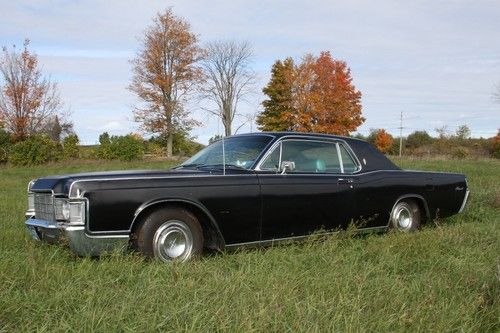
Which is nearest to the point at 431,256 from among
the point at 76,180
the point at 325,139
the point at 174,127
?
the point at 325,139

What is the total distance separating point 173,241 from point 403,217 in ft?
10.7

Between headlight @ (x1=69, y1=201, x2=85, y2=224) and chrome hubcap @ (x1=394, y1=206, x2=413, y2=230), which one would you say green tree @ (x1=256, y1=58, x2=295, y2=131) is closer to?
chrome hubcap @ (x1=394, y1=206, x2=413, y2=230)

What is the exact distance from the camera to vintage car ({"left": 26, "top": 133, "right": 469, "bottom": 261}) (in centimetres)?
460

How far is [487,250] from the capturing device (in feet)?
18.1

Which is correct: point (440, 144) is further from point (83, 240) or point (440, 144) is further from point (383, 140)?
point (83, 240)

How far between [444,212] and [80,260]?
4.78m

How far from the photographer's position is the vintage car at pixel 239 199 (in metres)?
4.60

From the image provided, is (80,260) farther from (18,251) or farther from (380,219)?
(380,219)

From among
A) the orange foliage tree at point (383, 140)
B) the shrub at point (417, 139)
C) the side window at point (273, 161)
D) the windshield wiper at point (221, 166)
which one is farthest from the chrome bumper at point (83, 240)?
the orange foliage tree at point (383, 140)

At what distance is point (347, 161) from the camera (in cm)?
638

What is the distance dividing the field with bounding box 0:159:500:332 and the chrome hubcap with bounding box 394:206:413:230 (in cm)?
105

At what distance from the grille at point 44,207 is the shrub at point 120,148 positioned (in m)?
24.8

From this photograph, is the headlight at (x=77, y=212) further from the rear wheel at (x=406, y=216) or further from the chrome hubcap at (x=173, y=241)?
the rear wheel at (x=406, y=216)

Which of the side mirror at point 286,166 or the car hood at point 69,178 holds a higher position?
the side mirror at point 286,166
